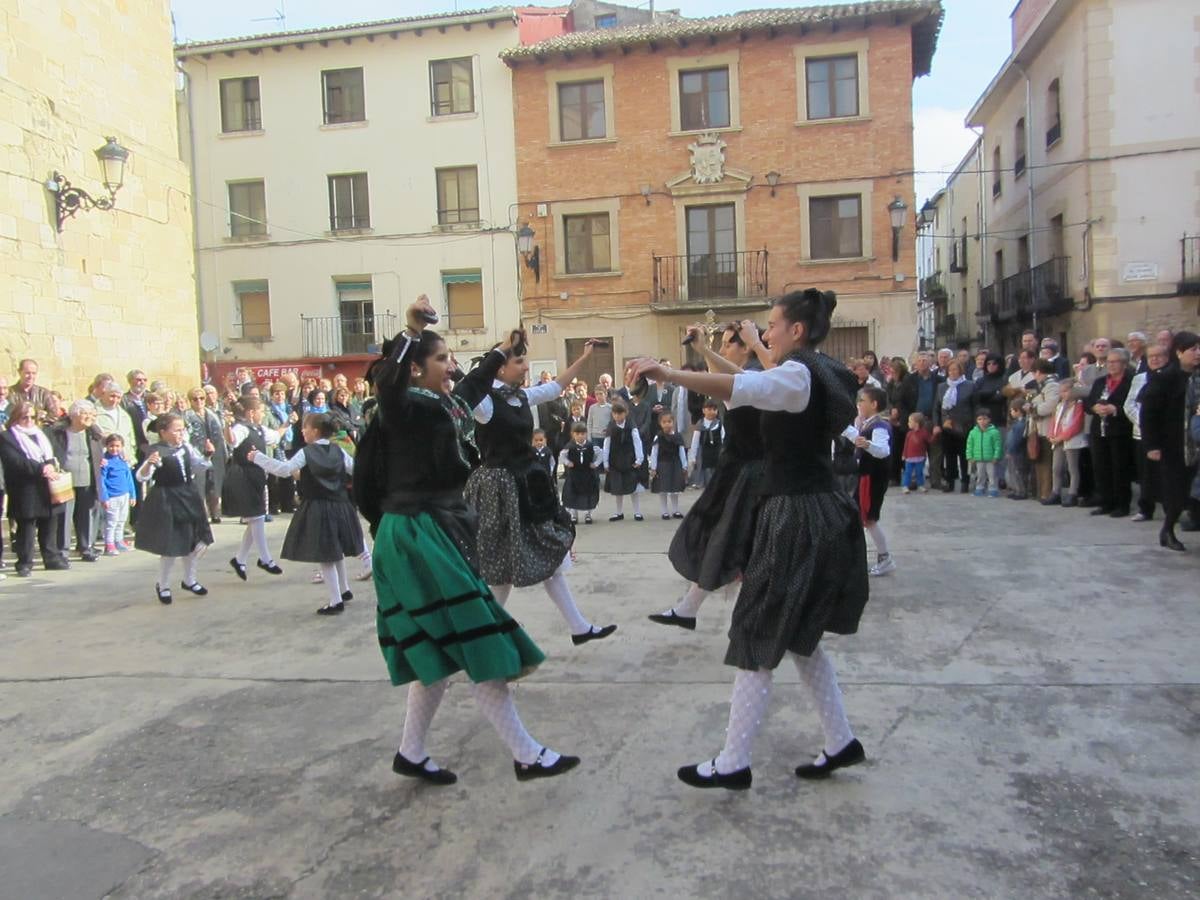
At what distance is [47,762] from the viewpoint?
390 cm

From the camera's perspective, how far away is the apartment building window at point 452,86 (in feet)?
74.1

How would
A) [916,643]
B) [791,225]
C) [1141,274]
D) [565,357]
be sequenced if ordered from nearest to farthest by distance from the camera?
[916,643]
[1141,274]
[791,225]
[565,357]

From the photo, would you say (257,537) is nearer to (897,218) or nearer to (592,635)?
(592,635)

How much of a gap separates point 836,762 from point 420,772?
1.54m

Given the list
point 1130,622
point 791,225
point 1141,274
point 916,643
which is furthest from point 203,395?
point 1141,274

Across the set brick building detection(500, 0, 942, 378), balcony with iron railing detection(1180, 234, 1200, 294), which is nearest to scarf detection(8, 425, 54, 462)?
brick building detection(500, 0, 942, 378)

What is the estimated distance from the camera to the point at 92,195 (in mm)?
12031

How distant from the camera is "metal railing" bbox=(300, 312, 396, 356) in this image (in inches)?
928

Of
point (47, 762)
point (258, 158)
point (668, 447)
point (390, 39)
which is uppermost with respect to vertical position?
point (390, 39)

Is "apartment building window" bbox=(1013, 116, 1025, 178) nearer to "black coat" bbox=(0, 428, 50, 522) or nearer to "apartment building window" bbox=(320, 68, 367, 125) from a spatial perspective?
"apartment building window" bbox=(320, 68, 367, 125)

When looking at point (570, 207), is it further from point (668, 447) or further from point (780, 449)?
point (780, 449)

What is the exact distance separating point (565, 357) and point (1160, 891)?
66.9 feet

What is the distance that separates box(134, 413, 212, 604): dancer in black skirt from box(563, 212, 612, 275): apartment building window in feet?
52.0

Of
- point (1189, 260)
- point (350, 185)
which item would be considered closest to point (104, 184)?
point (350, 185)
